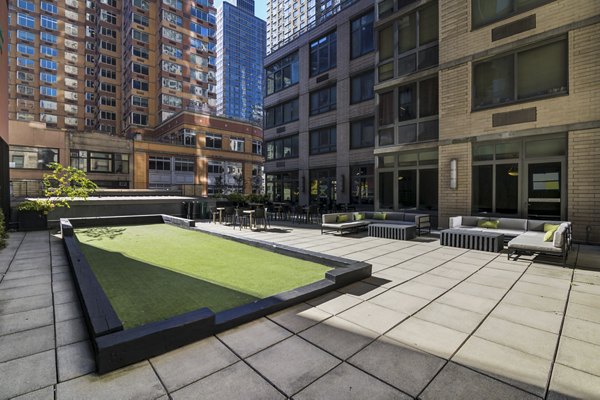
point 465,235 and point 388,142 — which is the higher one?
point 388,142

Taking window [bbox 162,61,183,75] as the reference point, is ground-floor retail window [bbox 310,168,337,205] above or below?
below

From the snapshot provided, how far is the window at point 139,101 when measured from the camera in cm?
4584

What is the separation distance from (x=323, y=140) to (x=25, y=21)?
60352 millimetres

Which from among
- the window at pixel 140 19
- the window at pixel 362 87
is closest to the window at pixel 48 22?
the window at pixel 140 19

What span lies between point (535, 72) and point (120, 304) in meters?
13.6

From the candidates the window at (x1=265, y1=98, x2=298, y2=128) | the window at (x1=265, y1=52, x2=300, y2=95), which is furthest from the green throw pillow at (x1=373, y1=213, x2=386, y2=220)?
the window at (x1=265, y1=52, x2=300, y2=95)

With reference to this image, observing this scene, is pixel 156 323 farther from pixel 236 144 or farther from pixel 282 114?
pixel 236 144

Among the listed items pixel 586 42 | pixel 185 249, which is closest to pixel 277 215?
pixel 185 249

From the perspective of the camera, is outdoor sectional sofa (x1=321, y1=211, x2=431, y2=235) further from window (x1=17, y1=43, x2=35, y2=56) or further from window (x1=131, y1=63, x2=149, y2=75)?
window (x1=17, y1=43, x2=35, y2=56)

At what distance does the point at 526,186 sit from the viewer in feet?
33.9

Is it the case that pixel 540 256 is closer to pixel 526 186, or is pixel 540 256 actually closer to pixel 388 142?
pixel 526 186

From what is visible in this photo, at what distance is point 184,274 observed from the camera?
578 centimetres

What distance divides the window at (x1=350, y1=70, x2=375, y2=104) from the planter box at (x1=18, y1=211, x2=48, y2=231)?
689 inches

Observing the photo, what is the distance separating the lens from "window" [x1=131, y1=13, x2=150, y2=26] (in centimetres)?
4562
